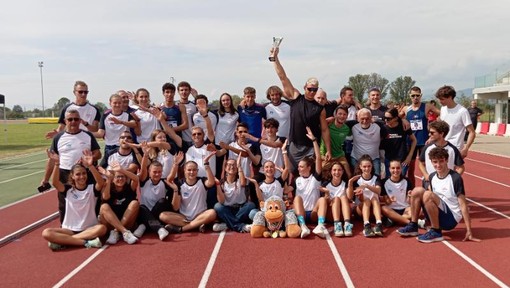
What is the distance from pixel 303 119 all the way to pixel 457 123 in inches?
92.3

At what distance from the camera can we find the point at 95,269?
16.0 ft

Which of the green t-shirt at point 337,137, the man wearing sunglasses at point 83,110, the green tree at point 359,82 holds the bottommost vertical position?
the green t-shirt at point 337,137

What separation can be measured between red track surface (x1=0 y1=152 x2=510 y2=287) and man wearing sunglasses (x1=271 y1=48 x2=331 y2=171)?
1.41 meters

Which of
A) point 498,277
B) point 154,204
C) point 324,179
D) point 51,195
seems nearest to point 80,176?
point 154,204

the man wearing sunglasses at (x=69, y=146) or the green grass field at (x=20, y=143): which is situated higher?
the man wearing sunglasses at (x=69, y=146)

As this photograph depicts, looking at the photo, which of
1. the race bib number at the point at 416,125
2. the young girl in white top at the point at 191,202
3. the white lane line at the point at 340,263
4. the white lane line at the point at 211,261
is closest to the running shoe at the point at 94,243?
the young girl in white top at the point at 191,202

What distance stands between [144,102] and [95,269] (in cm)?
314

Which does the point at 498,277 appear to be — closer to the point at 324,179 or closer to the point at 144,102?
the point at 324,179

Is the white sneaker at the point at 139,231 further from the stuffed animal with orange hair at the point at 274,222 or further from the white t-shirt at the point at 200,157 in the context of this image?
the stuffed animal with orange hair at the point at 274,222

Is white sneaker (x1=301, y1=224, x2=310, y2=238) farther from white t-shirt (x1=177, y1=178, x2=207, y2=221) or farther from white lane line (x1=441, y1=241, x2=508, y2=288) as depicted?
white lane line (x1=441, y1=241, x2=508, y2=288)

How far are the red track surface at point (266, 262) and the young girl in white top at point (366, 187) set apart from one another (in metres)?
0.33

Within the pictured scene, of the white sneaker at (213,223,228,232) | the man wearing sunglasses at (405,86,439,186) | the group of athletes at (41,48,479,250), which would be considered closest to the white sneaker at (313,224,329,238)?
the group of athletes at (41,48,479,250)

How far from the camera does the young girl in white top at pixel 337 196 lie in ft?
20.0

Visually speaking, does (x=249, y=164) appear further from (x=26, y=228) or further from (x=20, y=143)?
(x=20, y=143)
